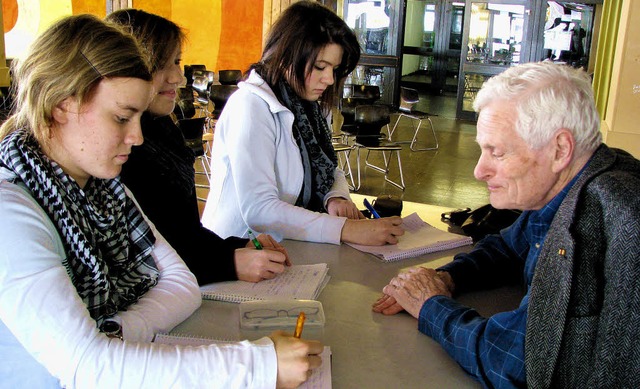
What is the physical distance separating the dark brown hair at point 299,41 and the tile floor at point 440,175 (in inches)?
149

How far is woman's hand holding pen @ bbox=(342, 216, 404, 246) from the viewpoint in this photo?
2.14 metres

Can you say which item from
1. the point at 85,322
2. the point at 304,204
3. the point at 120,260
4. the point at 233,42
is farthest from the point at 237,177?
the point at 233,42

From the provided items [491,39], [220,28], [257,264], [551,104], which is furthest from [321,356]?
[220,28]

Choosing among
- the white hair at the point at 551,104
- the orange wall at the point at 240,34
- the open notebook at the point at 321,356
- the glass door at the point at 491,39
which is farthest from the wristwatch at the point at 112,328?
the orange wall at the point at 240,34

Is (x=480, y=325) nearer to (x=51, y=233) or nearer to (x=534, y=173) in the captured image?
(x=534, y=173)

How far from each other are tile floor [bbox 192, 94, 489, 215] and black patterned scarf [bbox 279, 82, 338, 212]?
3.59m

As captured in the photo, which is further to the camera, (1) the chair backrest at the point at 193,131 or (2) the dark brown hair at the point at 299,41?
(1) the chair backrest at the point at 193,131

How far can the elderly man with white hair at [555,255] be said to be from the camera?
1221 mm

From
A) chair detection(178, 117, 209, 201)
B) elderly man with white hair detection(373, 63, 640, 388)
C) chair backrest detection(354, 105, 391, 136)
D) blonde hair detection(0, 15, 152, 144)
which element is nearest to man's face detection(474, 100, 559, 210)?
elderly man with white hair detection(373, 63, 640, 388)

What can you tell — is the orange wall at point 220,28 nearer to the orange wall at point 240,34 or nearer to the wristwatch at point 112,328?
the orange wall at point 240,34

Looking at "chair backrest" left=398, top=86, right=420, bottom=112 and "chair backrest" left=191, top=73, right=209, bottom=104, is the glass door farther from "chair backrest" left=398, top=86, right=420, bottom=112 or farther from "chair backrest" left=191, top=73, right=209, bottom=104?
"chair backrest" left=191, top=73, right=209, bottom=104

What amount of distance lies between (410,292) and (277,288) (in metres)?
0.36

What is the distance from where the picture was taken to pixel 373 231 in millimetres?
2146

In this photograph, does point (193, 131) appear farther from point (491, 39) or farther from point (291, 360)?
point (491, 39)
